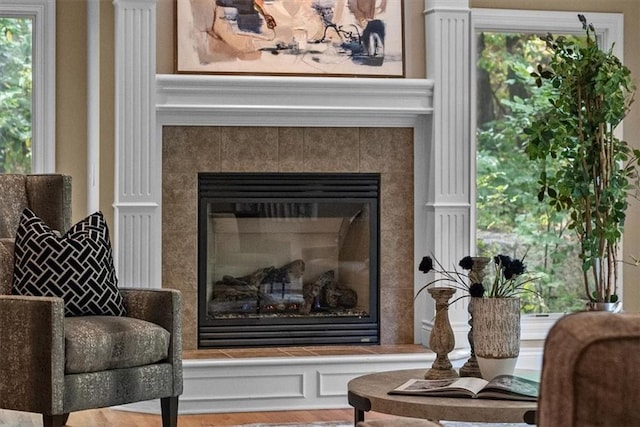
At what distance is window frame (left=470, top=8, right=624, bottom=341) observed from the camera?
217 inches

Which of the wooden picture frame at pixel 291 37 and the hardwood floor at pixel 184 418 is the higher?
the wooden picture frame at pixel 291 37

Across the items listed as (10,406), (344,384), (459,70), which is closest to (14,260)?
(10,406)

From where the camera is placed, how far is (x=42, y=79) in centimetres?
570

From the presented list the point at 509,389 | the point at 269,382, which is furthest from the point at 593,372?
the point at 269,382

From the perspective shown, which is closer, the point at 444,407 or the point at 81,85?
the point at 444,407

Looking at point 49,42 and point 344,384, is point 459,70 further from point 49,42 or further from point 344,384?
point 49,42

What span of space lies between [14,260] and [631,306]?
3279 mm

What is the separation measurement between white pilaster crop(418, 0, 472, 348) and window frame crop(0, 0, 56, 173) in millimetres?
2036

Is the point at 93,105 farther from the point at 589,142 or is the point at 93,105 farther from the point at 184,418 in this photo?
the point at 589,142

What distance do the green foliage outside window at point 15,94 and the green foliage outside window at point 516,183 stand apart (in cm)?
246

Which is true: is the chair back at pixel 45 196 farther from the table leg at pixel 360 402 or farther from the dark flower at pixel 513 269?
the dark flower at pixel 513 269

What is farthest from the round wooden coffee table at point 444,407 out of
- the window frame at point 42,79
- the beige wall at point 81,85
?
the window frame at point 42,79

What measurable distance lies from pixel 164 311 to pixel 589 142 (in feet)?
7.55

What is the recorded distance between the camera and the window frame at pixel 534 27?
5.50m
